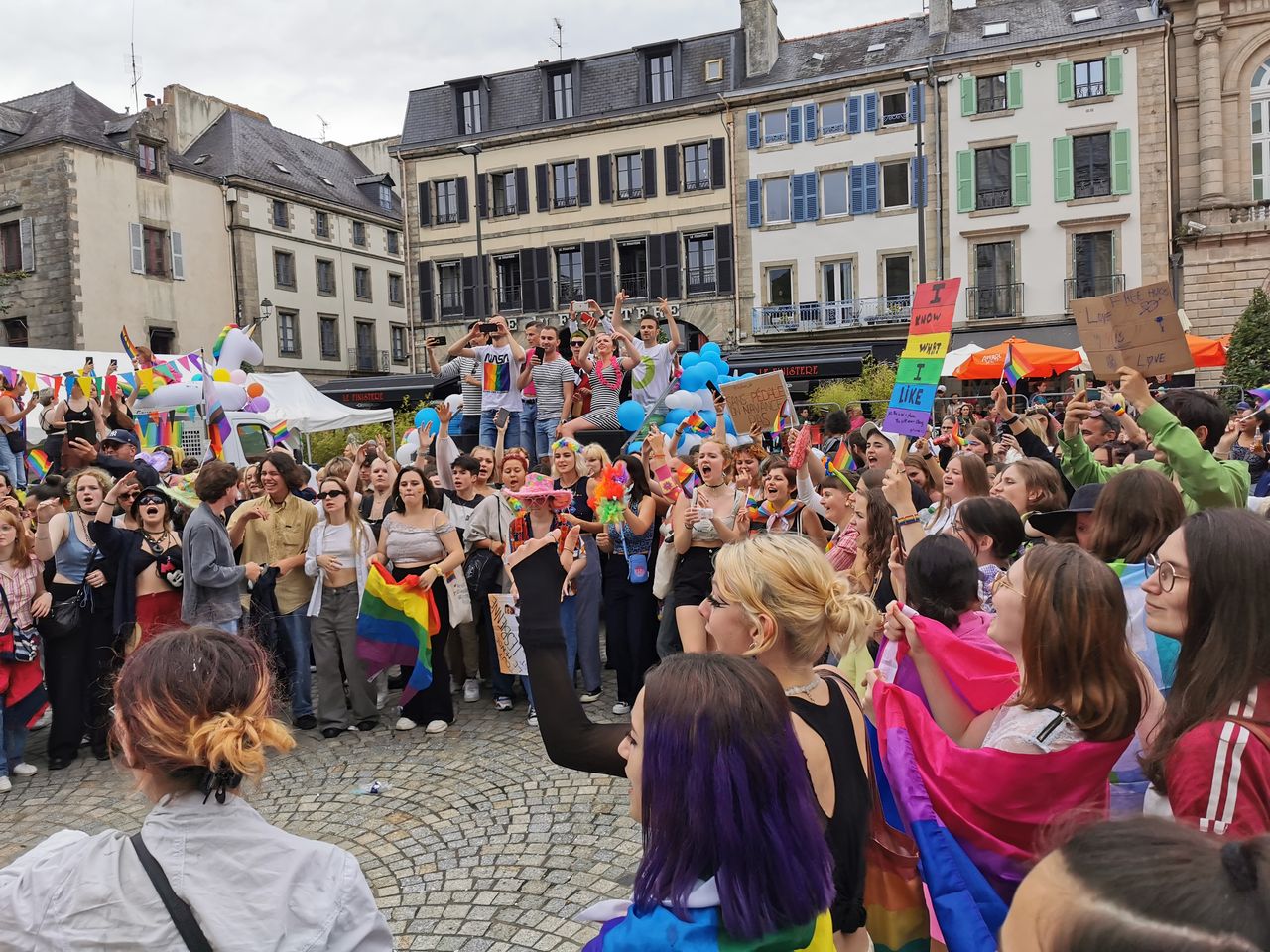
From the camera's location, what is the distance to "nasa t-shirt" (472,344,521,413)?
402 inches

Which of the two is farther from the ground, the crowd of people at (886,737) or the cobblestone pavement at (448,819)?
the crowd of people at (886,737)

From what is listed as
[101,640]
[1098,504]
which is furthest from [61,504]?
[1098,504]

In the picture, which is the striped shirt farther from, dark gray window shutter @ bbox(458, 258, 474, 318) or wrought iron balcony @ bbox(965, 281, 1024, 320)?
dark gray window shutter @ bbox(458, 258, 474, 318)

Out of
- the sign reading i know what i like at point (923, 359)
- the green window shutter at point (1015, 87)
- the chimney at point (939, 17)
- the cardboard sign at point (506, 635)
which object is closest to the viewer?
the sign reading i know what i like at point (923, 359)

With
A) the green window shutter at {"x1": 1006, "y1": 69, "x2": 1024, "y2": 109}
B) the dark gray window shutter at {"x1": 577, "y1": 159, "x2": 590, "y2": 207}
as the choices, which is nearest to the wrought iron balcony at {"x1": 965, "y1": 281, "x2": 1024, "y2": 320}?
the green window shutter at {"x1": 1006, "y1": 69, "x2": 1024, "y2": 109}

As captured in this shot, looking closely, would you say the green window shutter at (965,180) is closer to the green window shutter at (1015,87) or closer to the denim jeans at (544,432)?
the green window shutter at (1015,87)

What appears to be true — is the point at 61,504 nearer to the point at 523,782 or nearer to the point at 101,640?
the point at 101,640

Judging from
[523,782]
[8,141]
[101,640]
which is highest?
[8,141]

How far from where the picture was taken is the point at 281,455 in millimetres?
6582

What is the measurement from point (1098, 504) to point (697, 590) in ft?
9.64

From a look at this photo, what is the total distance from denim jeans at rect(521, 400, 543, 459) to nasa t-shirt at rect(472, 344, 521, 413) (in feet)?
0.39

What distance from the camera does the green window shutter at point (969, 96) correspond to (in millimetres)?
29516

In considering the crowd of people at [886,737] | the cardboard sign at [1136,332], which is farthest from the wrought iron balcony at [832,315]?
the crowd of people at [886,737]

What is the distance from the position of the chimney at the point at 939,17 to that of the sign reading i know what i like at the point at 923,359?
95.1ft
